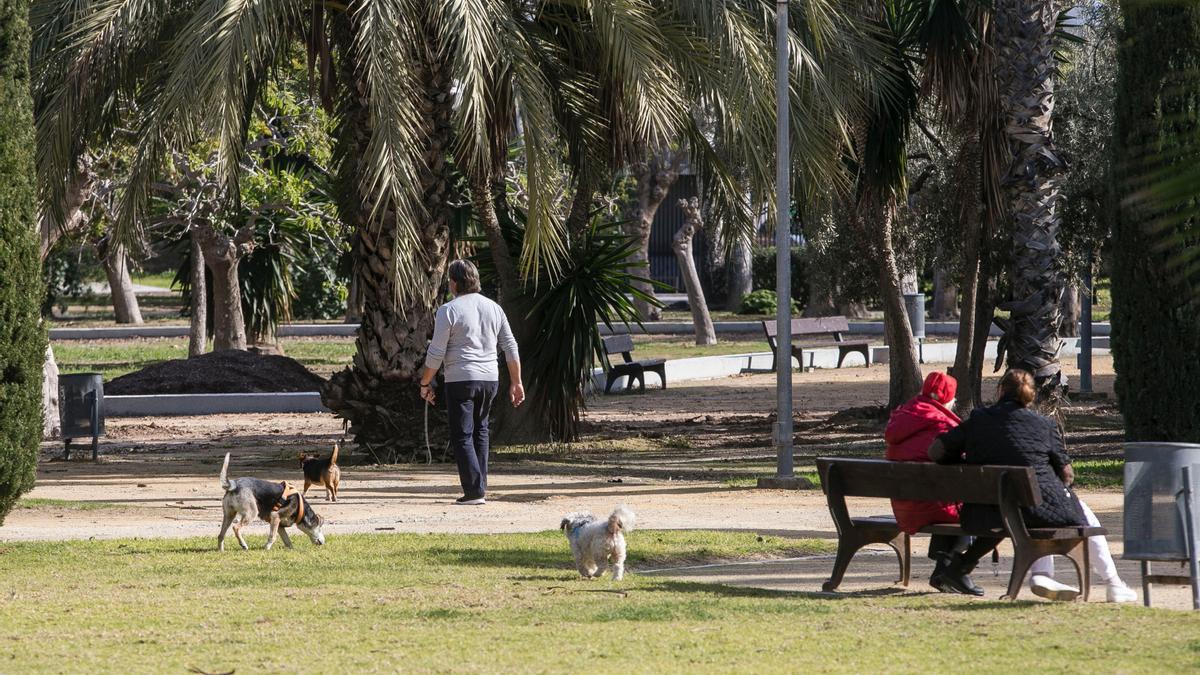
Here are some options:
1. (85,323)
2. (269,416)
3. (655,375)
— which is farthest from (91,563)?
(85,323)

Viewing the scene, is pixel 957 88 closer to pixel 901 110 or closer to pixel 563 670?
pixel 901 110

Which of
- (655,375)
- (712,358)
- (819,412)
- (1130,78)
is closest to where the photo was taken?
(1130,78)

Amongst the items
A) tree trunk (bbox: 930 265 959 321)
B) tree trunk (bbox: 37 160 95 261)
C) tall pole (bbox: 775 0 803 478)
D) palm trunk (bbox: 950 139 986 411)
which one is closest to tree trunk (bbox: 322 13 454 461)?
tree trunk (bbox: 37 160 95 261)

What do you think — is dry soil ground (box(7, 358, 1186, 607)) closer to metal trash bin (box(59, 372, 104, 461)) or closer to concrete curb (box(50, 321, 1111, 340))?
metal trash bin (box(59, 372, 104, 461))

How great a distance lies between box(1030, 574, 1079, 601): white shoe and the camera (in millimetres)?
6891

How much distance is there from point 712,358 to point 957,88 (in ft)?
38.5

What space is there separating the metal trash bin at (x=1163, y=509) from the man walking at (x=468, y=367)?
4.77 metres

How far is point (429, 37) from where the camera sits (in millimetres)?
13180

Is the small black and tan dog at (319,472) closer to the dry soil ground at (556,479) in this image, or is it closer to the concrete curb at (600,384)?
the dry soil ground at (556,479)

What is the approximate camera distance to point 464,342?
10594 mm

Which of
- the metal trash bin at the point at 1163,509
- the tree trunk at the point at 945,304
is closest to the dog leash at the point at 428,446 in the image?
the metal trash bin at the point at 1163,509

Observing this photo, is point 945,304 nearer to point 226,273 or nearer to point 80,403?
point 226,273

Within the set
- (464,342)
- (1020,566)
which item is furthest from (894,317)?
(1020,566)

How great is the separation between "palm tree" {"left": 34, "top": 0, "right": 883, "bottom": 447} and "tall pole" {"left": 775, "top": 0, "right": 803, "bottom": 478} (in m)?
0.50
